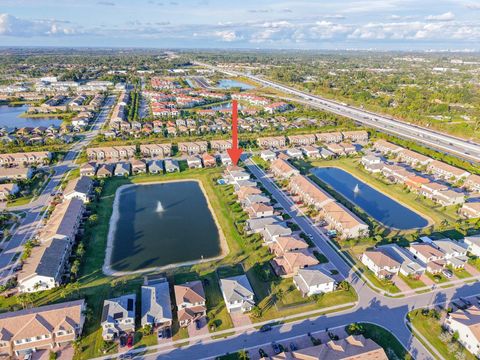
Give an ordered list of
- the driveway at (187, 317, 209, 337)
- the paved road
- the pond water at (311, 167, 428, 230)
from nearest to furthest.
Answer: the driveway at (187, 317, 209, 337) → the paved road → the pond water at (311, 167, 428, 230)

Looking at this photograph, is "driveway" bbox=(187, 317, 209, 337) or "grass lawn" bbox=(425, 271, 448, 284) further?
"grass lawn" bbox=(425, 271, 448, 284)

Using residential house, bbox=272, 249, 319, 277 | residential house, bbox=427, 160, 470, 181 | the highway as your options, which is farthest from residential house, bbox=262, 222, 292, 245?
the highway

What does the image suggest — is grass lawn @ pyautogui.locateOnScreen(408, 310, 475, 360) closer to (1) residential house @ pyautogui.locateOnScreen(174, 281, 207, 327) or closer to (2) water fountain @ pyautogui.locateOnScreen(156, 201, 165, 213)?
(1) residential house @ pyautogui.locateOnScreen(174, 281, 207, 327)

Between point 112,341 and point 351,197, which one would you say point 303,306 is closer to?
point 112,341

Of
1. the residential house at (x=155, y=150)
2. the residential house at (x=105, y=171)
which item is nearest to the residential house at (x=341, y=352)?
the residential house at (x=105, y=171)

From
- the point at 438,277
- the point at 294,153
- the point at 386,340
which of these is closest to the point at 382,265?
the point at 438,277

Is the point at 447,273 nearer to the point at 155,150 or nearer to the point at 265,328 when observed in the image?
the point at 265,328
